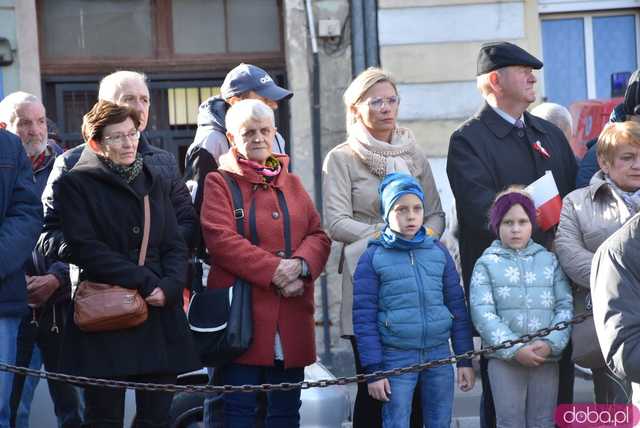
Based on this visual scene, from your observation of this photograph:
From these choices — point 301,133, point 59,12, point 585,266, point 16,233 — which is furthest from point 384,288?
point 59,12

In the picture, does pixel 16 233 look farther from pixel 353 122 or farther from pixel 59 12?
pixel 59 12

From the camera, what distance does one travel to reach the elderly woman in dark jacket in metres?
6.32

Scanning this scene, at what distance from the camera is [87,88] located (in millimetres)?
12023

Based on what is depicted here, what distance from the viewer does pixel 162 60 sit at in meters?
12.1

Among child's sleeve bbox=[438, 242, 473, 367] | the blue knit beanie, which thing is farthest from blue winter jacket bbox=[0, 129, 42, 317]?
child's sleeve bbox=[438, 242, 473, 367]

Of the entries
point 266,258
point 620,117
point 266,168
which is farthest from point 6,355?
point 620,117

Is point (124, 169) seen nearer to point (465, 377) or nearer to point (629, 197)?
point (465, 377)

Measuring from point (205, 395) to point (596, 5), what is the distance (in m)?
6.44

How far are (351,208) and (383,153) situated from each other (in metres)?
0.33

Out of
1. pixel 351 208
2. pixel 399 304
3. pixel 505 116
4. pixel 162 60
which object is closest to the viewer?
pixel 399 304

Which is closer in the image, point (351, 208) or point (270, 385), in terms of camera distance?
point (270, 385)

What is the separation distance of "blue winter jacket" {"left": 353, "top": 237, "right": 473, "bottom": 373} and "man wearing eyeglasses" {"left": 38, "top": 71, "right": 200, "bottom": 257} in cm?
89

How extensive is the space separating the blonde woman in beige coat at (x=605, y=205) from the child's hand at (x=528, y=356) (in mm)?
359

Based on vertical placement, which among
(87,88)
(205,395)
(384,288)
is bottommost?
(205,395)
